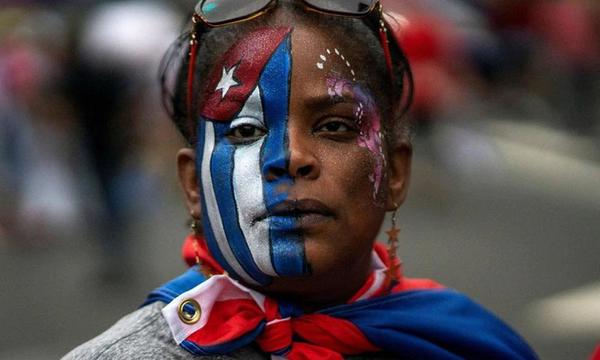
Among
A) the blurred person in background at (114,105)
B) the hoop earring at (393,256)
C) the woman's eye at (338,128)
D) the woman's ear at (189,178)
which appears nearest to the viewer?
the woman's eye at (338,128)

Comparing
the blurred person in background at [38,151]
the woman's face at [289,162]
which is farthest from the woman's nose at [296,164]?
the blurred person in background at [38,151]

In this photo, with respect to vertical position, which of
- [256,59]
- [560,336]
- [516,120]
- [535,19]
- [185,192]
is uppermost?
[535,19]

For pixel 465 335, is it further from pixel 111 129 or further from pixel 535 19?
pixel 535 19

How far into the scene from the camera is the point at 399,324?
3.03 m

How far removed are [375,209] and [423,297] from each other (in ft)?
1.25

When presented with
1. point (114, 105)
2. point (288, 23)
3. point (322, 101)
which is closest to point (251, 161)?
point (322, 101)

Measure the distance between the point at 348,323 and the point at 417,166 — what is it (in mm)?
9051

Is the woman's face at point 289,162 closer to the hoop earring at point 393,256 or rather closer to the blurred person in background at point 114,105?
the hoop earring at point 393,256

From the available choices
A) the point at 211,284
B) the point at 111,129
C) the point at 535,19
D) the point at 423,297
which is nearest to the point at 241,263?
the point at 211,284

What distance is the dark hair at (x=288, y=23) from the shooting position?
2.88 metres

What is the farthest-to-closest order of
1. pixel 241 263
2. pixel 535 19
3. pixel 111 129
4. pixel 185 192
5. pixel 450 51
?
pixel 535 19, pixel 450 51, pixel 111 129, pixel 185 192, pixel 241 263

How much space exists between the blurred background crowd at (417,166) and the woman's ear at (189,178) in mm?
2989

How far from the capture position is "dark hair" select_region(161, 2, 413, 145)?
2881 millimetres

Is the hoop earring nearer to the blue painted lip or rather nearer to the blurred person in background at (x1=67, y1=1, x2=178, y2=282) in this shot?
the blue painted lip
